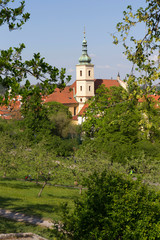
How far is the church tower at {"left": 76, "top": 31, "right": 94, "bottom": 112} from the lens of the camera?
4107 inches

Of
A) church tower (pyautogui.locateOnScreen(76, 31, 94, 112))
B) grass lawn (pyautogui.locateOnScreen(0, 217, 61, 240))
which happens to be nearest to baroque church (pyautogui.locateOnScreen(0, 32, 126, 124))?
church tower (pyautogui.locateOnScreen(76, 31, 94, 112))

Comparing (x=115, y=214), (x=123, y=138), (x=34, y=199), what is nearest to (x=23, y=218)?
(x=34, y=199)

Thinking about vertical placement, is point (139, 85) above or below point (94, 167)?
above

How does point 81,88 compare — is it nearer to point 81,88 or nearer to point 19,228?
point 81,88

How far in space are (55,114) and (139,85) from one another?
61.1 m

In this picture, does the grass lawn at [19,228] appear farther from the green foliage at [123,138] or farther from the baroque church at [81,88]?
the baroque church at [81,88]

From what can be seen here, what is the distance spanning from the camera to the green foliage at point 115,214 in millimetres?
10062

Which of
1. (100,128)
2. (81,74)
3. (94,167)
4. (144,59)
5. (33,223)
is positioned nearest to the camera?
(144,59)

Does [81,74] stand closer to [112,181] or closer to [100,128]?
[100,128]

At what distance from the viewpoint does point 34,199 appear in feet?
90.6

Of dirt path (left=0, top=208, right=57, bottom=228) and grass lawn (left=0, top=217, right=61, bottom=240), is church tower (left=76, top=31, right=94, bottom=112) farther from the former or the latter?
grass lawn (left=0, top=217, right=61, bottom=240)

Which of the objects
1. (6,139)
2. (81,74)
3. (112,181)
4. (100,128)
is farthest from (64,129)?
(112,181)

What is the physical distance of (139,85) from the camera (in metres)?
11.0

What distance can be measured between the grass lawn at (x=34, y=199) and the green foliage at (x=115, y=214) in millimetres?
5813
